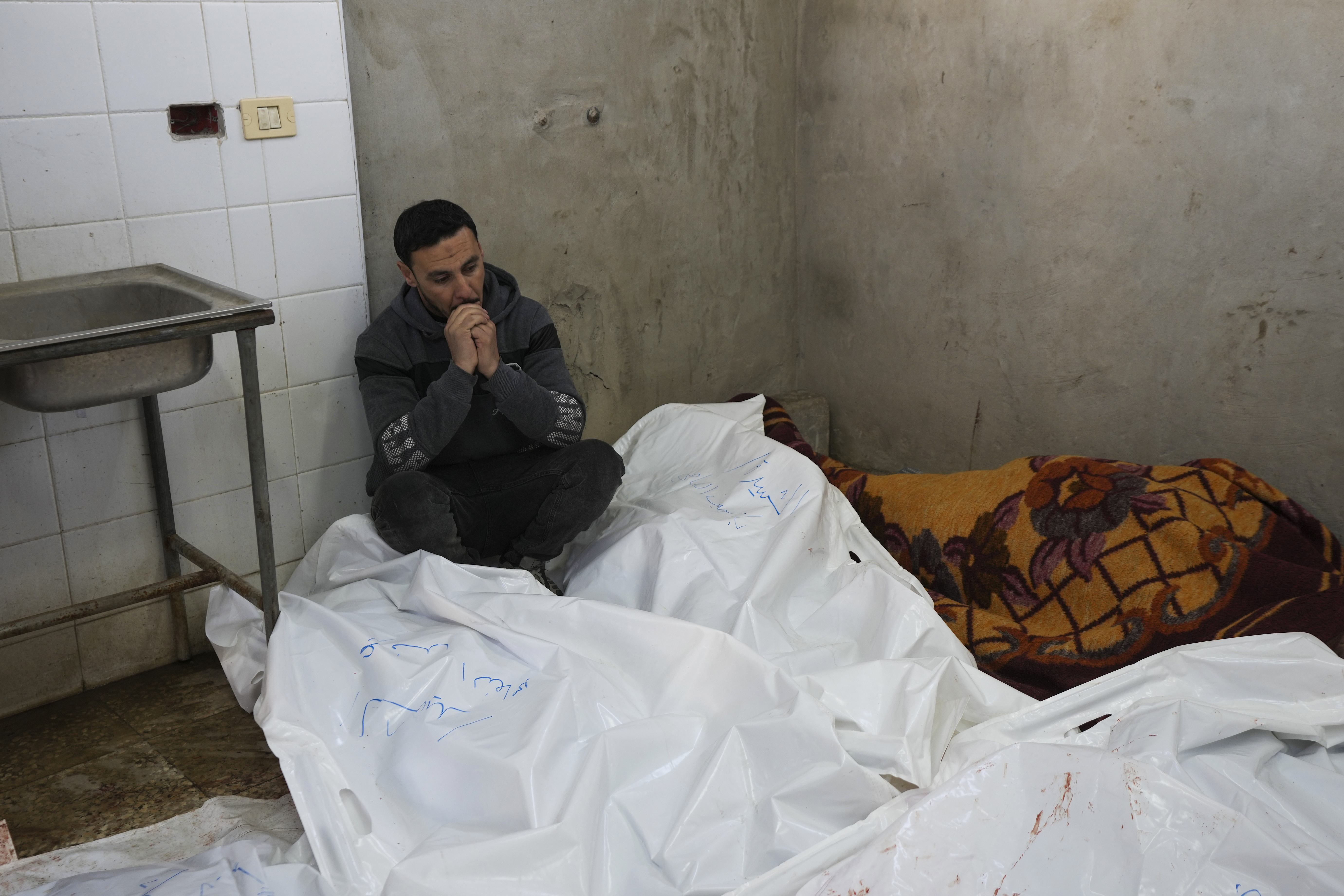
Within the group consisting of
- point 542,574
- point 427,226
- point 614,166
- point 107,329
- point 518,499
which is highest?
point 614,166

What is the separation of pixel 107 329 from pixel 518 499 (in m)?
0.93

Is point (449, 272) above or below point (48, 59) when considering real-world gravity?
below

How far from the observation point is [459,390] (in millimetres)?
2117

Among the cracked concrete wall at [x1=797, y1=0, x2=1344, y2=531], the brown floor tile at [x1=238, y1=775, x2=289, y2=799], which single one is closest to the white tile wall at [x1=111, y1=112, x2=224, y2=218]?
the brown floor tile at [x1=238, y1=775, x2=289, y2=799]

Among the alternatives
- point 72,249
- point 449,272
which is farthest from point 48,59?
point 449,272

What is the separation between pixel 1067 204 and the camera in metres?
2.63

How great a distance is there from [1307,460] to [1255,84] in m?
0.84

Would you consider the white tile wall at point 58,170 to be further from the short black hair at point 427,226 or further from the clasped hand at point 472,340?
the clasped hand at point 472,340

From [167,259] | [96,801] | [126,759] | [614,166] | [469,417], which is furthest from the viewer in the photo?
[614,166]

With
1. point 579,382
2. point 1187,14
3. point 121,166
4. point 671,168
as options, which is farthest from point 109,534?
point 1187,14

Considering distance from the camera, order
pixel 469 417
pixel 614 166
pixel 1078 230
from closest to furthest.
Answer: pixel 469 417 → pixel 1078 230 → pixel 614 166

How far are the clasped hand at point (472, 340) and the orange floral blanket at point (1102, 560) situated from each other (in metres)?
1.06

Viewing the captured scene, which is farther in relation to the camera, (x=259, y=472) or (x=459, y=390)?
(x=459, y=390)

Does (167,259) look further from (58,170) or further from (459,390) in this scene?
(459,390)
